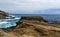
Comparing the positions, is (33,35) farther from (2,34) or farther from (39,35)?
(2,34)

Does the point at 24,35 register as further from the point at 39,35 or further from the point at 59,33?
the point at 59,33

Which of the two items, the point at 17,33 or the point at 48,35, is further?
the point at 17,33

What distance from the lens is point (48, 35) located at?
23.2 ft

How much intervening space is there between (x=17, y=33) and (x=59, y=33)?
2.03 metres

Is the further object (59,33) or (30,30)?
(30,30)

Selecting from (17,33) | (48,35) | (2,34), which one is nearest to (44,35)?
(48,35)

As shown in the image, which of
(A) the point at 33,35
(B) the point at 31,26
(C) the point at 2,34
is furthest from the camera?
(B) the point at 31,26

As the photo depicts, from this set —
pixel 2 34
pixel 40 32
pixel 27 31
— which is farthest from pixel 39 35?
pixel 2 34

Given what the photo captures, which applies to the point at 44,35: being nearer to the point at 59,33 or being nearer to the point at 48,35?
the point at 48,35

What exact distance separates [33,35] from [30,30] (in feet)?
1.38

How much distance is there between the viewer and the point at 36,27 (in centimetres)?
771

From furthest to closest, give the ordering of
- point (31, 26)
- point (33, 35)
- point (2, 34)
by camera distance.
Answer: point (31, 26)
point (33, 35)
point (2, 34)

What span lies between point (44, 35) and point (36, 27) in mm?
745

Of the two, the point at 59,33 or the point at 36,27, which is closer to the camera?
the point at 59,33
